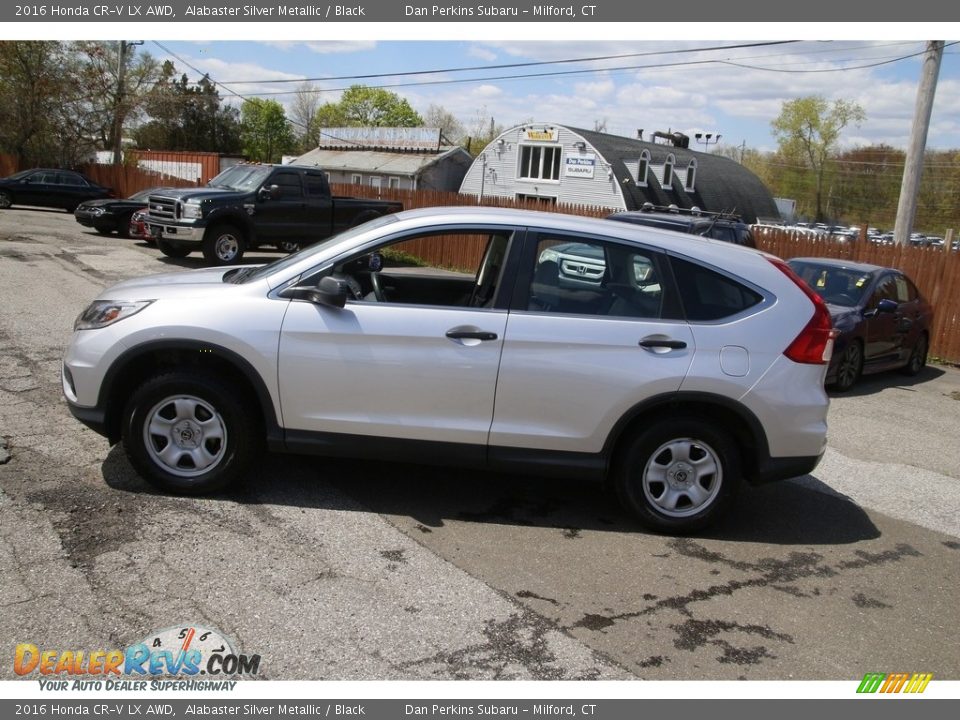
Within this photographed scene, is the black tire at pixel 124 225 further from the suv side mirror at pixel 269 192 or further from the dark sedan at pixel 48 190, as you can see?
the dark sedan at pixel 48 190

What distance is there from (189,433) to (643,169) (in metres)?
41.9

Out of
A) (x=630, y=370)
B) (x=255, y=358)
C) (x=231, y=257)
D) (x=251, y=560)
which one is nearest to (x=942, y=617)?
(x=630, y=370)

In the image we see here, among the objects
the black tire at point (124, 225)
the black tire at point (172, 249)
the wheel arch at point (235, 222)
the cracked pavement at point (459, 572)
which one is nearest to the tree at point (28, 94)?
the black tire at point (124, 225)

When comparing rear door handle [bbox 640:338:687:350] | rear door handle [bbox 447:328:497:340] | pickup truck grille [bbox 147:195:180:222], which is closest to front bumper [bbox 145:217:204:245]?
pickup truck grille [bbox 147:195:180:222]

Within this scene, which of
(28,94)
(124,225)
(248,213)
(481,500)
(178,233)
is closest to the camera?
(481,500)

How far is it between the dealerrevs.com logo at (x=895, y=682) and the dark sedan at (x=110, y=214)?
806 inches

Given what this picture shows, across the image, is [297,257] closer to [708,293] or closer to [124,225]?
[708,293]

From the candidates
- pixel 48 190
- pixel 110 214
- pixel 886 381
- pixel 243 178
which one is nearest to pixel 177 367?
pixel 886 381

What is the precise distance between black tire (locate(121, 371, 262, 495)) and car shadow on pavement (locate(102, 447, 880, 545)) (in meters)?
0.17

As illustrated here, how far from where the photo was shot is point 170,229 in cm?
1556

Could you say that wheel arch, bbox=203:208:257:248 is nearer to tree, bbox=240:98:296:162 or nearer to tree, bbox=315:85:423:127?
tree, bbox=240:98:296:162

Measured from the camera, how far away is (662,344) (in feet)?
15.8

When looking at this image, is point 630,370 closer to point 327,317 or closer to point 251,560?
point 327,317

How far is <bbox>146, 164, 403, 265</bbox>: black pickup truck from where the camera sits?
15531mm
